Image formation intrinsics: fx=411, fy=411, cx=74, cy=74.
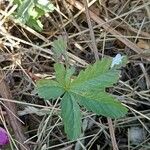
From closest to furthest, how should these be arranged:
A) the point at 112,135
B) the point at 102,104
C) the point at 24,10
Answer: the point at 102,104 < the point at 112,135 < the point at 24,10

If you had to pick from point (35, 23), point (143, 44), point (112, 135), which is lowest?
point (112, 135)

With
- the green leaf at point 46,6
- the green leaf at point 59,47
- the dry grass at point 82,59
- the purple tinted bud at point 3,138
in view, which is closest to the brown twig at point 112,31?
the dry grass at point 82,59

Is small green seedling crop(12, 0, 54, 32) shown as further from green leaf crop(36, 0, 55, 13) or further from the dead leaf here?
the dead leaf

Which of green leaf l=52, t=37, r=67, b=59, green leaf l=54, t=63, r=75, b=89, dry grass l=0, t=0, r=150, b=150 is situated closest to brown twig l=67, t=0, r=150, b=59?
dry grass l=0, t=0, r=150, b=150

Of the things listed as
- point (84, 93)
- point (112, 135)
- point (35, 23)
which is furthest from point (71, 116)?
point (35, 23)

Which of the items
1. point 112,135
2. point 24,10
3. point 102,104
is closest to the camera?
point 102,104

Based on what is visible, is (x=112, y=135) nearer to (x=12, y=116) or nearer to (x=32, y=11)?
Answer: (x=12, y=116)

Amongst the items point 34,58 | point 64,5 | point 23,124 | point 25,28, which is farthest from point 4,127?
point 64,5
